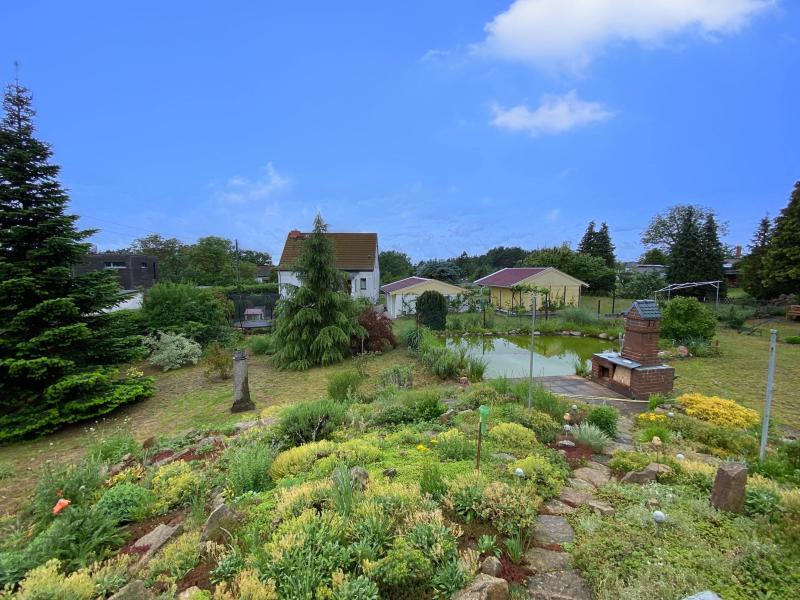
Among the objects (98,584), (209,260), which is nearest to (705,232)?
(98,584)

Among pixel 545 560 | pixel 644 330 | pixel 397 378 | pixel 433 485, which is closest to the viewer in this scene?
pixel 545 560

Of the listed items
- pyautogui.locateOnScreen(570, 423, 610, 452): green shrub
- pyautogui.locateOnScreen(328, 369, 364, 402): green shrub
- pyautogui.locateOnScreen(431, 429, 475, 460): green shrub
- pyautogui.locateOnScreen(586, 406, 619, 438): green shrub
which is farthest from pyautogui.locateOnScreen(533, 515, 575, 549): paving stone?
pyautogui.locateOnScreen(328, 369, 364, 402): green shrub

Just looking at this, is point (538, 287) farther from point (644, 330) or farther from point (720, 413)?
point (720, 413)

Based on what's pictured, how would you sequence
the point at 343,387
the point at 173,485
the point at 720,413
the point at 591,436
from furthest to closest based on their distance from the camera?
the point at 343,387
the point at 720,413
the point at 591,436
the point at 173,485

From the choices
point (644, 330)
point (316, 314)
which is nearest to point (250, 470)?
point (644, 330)

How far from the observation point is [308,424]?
15.1ft

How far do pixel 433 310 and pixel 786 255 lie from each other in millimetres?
17240

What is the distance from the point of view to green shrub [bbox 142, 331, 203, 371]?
10359 millimetres

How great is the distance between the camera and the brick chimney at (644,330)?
6.35 meters

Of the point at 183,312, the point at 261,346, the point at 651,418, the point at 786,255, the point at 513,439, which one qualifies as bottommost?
the point at 261,346

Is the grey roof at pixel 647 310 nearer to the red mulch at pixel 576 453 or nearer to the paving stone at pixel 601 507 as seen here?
the red mulch at pixel 576 453

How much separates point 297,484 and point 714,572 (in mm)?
2838

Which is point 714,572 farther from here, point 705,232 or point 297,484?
point 705,232

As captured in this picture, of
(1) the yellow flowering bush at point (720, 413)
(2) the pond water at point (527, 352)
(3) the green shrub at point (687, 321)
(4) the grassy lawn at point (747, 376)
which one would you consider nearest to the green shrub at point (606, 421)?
(1) the yellow flowering bush at point (720, 413)
